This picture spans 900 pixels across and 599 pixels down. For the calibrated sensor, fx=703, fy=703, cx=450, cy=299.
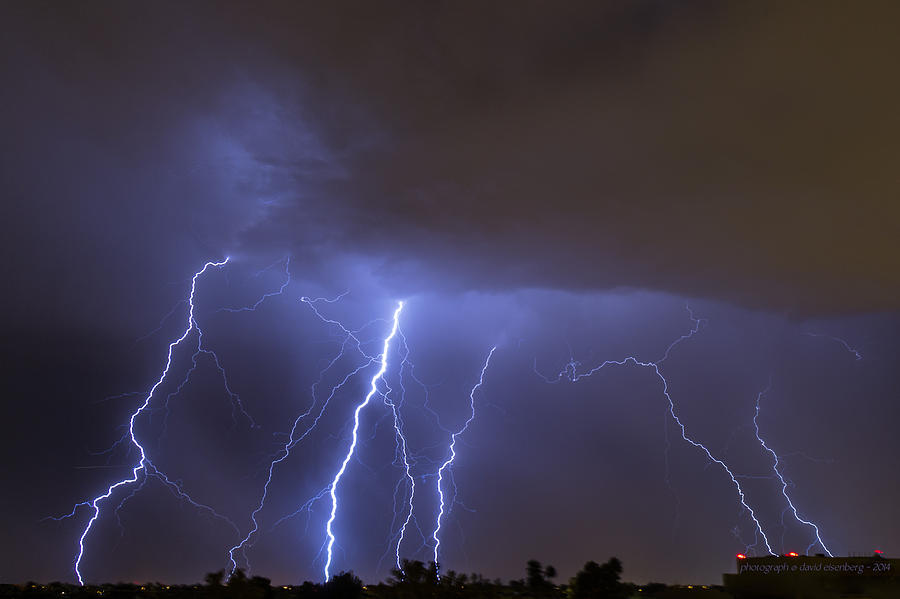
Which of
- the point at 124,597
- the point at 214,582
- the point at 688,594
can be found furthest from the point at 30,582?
the point at 688,594

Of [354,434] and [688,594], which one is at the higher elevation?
[354,434]

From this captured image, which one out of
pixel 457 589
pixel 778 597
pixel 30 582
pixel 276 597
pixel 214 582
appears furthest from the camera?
pixel 30 582

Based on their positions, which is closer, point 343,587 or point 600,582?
point 600,582

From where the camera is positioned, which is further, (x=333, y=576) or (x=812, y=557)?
(x=333, y=576)

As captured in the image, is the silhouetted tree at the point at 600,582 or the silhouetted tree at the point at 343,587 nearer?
the silhouetted tree at the point at 600,582

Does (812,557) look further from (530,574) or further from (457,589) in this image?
(457,589)

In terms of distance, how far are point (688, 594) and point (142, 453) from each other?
27.5m

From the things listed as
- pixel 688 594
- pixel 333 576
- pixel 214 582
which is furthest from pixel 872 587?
pixel 333 576

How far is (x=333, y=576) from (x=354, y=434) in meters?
6.56

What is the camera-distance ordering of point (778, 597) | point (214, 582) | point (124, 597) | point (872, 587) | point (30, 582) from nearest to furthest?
1. point (214, 582)
2. point (872, 587)
3. point (778, 597)
4. point (124, 597)
5. point (30, 582)

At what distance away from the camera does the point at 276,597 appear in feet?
97.8

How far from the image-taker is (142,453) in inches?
1423

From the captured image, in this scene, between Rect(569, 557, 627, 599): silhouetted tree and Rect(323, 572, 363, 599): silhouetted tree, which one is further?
Rect(323, 572, 363, 599): silhouetted tree

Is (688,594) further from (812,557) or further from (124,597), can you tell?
(124,597)
